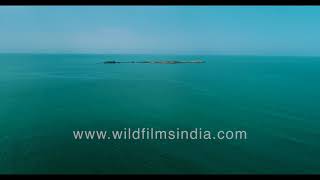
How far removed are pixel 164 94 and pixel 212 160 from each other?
10093 mm

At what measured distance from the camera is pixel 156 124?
10.4 meters

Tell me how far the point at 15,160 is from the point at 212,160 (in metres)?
4.08

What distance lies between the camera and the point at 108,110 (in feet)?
41.6

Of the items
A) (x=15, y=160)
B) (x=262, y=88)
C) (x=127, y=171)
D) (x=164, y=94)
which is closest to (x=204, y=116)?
(x=164, y=94)

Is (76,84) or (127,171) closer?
(127,171)

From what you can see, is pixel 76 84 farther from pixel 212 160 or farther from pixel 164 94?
pixel 212 160

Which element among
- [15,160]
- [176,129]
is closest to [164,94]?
[176,129]

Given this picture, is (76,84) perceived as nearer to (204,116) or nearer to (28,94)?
(28,94)

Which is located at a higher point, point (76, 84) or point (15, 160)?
point (76, 84)

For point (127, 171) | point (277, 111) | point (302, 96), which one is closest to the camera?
point (127, 171)

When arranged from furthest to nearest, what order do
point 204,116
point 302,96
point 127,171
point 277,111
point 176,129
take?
point 302,96
point 277,111
point 204,116
point 176,129
point 127,171

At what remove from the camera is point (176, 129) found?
32.3 ft

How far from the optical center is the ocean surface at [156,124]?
6.49m

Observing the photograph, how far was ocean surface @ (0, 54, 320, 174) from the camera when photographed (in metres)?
6.49
